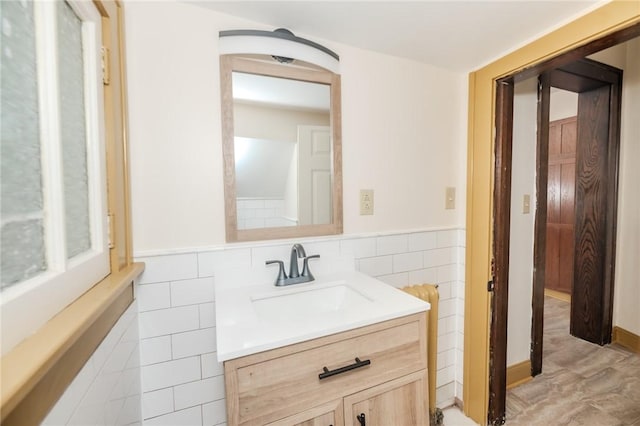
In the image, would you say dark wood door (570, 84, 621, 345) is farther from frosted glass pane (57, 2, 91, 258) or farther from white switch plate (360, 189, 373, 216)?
frosted glass pane (57, 2, 91, 258)

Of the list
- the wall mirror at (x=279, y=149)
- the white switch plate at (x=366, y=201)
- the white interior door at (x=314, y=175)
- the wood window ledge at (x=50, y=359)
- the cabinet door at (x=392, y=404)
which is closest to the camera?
the wood window ledge at (x=50, y=359)

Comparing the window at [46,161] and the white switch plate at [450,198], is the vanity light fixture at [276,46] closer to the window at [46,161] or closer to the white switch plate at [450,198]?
the window at [46,161]

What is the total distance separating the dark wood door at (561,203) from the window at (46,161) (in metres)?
3.91

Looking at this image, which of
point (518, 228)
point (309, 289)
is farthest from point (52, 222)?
point (518, 228)

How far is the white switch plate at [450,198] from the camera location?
169cm

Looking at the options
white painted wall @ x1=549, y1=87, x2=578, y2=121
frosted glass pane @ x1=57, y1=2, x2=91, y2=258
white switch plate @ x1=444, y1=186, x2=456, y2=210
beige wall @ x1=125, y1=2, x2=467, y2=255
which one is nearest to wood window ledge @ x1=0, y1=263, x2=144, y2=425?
frosted glass pane @ x1=57, y1=2, x2=91, y2=258

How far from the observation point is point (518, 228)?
1779mm

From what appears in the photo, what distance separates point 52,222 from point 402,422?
1.17 meters

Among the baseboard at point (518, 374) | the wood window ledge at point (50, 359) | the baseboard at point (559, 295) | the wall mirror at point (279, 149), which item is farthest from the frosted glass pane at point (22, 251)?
the baseboard at point (559, 295)

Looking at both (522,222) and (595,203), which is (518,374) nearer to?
(522,222)

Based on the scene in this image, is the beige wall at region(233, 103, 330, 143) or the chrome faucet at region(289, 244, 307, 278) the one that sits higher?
the beige wall at region(233, 103, 330, 143)

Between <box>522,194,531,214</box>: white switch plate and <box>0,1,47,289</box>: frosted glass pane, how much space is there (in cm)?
220

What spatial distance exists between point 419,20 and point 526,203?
1.31 metres

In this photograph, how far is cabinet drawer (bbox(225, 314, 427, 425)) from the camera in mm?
771
